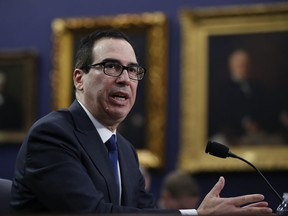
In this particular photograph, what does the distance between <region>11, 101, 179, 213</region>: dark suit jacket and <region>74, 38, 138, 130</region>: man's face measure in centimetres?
10

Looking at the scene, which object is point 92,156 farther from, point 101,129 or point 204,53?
point 204,53

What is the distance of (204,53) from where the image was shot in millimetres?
6840

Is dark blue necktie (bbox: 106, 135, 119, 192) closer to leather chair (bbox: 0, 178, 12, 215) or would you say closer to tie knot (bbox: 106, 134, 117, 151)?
tie knot (bbox: 106, 134, 117, 151)

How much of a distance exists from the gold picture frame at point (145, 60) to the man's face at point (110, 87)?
130 inches

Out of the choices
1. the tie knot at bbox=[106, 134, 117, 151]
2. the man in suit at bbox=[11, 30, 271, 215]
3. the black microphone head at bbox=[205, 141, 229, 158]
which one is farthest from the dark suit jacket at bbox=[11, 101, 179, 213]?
the black microphone head at bbox=[205, 141, 229, 158]

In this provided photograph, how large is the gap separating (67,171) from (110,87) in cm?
65

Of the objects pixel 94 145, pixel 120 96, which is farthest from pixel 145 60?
pixel 94 145

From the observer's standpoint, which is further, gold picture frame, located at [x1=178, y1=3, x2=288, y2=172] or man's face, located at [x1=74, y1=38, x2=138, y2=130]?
gold picture frame, located at [x1=178, y1=3, x2=288, y2=172]

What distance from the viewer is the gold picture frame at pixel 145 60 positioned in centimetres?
687

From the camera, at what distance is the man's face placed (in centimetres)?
350

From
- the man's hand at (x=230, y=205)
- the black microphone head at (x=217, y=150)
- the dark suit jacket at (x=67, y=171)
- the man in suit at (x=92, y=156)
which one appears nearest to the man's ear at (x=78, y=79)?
the man in suit at (x=92, y=156)

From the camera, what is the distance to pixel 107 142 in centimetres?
350

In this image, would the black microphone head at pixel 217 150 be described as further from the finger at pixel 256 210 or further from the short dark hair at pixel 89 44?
the short dark hair at pixel 89 44

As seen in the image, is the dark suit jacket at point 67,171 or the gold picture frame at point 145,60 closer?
the dark suit jacket at point 67,171
